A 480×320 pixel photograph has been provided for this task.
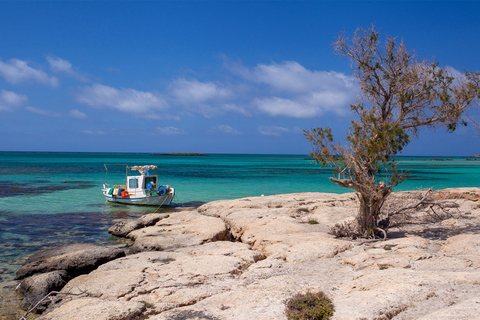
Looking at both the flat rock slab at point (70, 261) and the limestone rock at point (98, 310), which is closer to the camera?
the limestone rock at point (98, 310)

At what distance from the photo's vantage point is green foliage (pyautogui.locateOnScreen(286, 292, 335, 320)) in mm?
5473

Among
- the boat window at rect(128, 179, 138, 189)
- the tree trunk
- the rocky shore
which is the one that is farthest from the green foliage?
the boat window at rect(128, 179, 138, 189)

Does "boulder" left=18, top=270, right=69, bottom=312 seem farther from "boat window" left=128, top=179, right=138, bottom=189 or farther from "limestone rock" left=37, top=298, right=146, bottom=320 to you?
"boat window" left=128, top=179, right=138, bottom=189

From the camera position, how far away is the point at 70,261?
10047 millimetres

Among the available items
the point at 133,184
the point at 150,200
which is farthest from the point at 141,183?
the point at 150,200

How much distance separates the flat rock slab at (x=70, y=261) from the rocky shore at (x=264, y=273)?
0.03 m

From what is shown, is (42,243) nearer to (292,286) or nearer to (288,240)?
(288,240)

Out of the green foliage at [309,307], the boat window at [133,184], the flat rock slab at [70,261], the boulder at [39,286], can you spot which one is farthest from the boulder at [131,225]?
the green foliage at [309,307]

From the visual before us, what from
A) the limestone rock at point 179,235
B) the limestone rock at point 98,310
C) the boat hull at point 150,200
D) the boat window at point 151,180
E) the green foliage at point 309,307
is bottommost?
the boat hull at point 150,200

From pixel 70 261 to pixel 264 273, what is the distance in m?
5.58

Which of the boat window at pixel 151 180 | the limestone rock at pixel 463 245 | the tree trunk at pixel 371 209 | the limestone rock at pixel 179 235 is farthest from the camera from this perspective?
the boat window at pixel 151 180

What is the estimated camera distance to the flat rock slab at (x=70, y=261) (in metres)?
9.91

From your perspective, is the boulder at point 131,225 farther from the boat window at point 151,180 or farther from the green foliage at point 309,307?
the green foliage at point 309,307

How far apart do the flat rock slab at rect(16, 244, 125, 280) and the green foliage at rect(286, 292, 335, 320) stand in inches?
252
